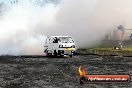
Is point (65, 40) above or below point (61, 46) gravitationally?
above

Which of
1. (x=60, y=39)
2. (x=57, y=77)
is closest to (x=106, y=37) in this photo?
(x=60, y=39)

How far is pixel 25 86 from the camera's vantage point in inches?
862

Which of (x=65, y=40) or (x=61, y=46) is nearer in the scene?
(x=61, y=46)

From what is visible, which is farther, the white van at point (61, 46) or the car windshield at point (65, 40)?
the car windshield at point (65, 40)

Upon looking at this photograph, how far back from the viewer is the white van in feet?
162

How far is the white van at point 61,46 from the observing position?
162ft

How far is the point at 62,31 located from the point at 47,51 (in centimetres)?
1279

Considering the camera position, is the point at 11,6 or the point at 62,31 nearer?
the point at 62,31

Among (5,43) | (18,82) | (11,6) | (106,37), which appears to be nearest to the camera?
(18,82)

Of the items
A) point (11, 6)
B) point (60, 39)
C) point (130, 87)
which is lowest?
point (130, 87)

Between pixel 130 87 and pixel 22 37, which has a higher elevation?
pixel 22 37

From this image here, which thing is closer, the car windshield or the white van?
the white van

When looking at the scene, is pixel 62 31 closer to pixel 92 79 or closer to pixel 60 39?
pixel 60 39

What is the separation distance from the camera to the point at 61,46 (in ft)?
163
